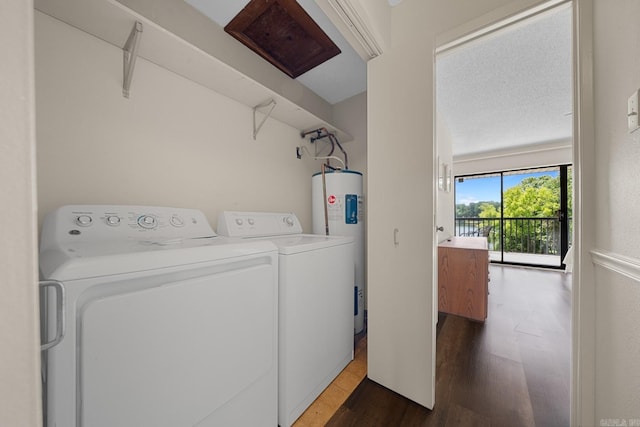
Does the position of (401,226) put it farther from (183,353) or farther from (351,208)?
(183,353)

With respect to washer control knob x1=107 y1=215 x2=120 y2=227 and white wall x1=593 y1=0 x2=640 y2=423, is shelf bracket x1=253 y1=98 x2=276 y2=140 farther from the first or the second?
white wall x1=593 y1=0 x2=640 y2=423

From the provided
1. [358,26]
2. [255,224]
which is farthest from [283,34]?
[255,224]

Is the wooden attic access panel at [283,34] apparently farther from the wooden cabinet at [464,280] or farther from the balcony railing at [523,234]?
the balcony railing at [523,234]

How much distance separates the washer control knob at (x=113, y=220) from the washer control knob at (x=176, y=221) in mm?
211

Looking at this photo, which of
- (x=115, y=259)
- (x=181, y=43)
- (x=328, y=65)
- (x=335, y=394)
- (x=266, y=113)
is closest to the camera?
(x=115, y=259)

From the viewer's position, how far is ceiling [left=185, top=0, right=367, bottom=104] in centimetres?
137

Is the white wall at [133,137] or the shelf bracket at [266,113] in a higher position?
the shelf bracket at [266,113]

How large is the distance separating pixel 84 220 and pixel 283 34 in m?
1.57

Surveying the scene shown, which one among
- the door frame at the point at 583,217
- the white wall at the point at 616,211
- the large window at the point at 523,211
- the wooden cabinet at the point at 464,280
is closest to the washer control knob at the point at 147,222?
the white wall at the point at 616,211

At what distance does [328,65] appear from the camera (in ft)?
6.21

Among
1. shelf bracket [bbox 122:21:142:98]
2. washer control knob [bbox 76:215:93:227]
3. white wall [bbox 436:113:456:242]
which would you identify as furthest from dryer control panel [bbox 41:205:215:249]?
white wall [bbox 436:113:456:242]

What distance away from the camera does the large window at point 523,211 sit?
163 inches

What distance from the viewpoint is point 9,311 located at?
261mm

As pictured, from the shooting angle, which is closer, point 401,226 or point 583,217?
point 583,217
